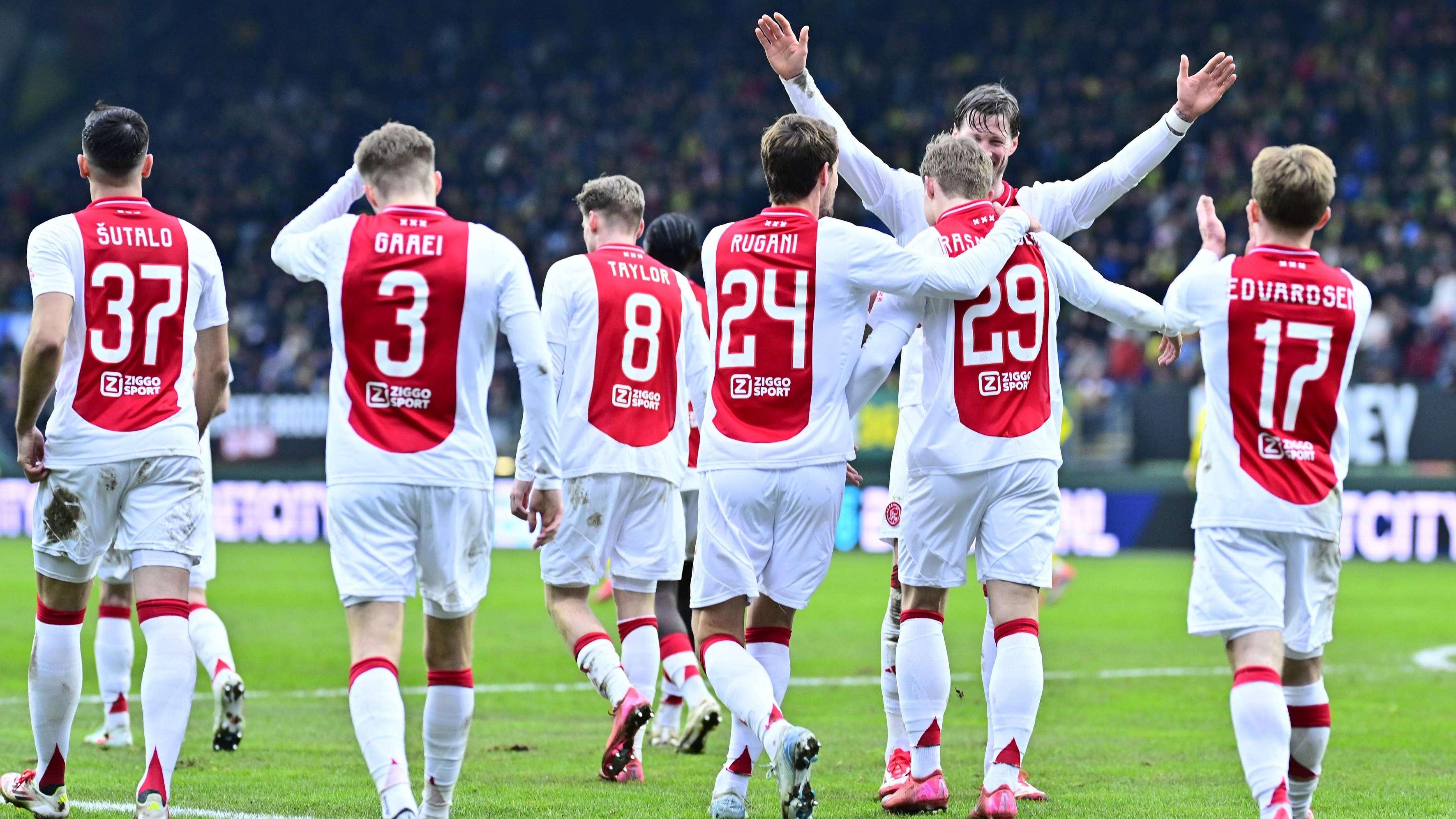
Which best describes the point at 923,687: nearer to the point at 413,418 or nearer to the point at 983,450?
the point at 983,450

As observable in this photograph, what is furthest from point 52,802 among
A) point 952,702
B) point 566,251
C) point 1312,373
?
point 566,251

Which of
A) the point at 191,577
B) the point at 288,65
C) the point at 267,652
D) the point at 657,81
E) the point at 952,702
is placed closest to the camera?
the point at 191,577

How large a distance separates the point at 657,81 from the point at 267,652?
84.1 ft

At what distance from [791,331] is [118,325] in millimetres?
2258

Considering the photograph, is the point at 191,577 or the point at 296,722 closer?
the point at 191,577

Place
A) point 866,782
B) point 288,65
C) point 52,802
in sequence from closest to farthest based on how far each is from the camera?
1. point 52,802
2. point 866,782
3. point 288,65

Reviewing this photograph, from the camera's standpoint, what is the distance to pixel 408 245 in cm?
504

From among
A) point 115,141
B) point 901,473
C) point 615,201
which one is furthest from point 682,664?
point 115,141

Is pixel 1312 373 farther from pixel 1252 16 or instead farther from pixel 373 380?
pixel 1252 16

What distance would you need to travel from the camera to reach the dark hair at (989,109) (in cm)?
616

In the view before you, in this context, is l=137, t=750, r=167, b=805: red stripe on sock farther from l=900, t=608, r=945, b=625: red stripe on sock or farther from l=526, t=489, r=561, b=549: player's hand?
l=900, t=608, r=945, b=625: red stripe on sock

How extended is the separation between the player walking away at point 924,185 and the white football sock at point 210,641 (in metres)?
2.98

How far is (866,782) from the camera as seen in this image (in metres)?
6.70

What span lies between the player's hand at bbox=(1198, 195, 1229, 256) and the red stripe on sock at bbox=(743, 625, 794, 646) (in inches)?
77.4
